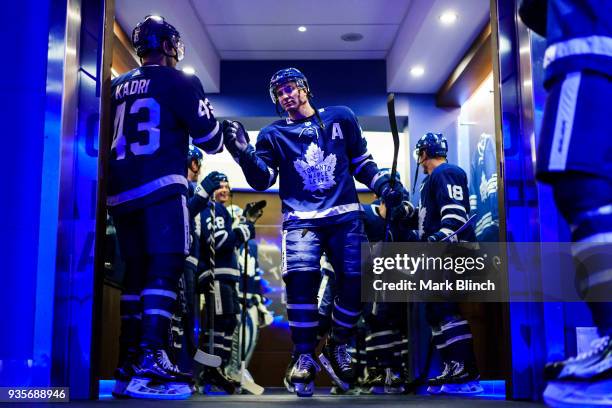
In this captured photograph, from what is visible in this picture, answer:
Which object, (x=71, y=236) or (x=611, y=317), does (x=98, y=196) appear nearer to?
(x=71, y=236)

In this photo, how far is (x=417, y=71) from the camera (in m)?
6.21

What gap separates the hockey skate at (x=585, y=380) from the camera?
145cm

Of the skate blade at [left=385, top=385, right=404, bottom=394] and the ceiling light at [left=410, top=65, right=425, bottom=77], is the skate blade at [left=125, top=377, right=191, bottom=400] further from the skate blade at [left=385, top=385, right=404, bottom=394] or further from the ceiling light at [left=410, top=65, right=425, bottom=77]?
the ceiling light at [left=410, top=65, right=425, bottom=77]

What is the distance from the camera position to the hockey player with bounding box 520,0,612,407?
1.55 meters

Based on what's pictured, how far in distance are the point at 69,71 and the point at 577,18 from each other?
72.7 inches

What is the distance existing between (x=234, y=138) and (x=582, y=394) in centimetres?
213

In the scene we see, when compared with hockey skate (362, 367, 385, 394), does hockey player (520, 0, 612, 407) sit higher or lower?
higher

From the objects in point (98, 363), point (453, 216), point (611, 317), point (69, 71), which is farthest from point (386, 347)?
point (611, 317)

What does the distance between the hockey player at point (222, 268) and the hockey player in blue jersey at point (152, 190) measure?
1.97m

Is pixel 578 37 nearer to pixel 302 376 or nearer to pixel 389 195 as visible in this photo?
pixel 389 195

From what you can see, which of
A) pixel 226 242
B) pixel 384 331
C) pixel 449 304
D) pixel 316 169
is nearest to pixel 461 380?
pixel 449 304

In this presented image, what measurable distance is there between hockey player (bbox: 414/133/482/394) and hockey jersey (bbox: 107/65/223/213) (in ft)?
5.33

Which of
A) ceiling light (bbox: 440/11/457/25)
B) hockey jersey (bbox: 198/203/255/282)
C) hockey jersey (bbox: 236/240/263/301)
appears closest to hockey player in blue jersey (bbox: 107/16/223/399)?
hockey jersey (bbox: 198/203/255/282)

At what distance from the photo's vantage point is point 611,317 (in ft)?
5.04
